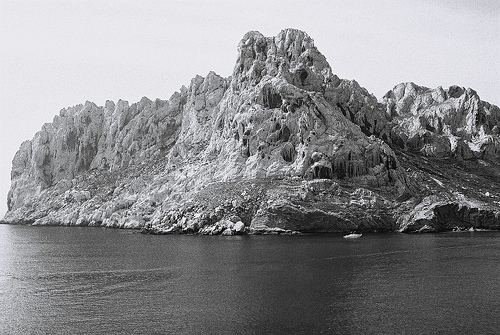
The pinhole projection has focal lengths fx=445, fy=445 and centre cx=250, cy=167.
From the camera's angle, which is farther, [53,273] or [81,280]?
[53,273]

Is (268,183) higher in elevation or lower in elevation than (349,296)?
higher

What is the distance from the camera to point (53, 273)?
102500 millimetres

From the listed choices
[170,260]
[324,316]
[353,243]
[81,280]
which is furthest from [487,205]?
[81,280]

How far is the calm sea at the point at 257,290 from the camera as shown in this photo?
200 ft

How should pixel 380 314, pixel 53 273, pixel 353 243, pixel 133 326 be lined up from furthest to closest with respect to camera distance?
pixel 353 243 → pixel 53 273 → pixel 380 314 → pixel 133 326

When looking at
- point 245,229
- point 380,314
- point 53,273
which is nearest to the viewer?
point 380,314

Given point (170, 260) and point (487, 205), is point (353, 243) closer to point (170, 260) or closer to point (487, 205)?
point (170, 260)

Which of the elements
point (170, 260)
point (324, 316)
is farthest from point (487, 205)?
point (324, 316)

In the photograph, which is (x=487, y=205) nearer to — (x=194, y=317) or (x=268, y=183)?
(x=268, y=183)

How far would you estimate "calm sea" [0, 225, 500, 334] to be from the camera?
61.0 meters

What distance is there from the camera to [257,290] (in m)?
80.0

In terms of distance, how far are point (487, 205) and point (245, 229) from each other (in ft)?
344

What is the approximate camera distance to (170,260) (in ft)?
379

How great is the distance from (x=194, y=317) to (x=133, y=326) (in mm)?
8684
